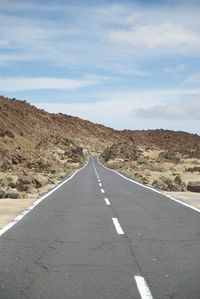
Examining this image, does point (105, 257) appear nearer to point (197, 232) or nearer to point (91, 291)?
point (91, 291)

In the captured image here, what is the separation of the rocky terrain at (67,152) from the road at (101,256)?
28.9 feet

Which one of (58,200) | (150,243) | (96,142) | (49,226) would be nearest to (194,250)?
(150,243)

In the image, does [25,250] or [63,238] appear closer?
[25,250]

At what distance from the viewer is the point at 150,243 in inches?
331

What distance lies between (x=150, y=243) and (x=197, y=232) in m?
1.82

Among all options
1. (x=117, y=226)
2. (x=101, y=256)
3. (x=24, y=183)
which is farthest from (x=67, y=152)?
(x=101, y=256)

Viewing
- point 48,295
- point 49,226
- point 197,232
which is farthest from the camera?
point 49,226

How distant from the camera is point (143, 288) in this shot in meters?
5.40

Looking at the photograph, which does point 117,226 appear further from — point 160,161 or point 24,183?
point 160,161

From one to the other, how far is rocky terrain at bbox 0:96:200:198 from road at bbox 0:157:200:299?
8.80 meters

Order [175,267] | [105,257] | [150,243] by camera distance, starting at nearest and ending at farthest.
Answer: [175,267] < [105,257] < [150,243]

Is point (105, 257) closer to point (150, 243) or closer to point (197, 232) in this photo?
point (150, 243)

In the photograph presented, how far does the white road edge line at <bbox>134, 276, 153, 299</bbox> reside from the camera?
5082mm

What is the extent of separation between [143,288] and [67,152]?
3612 inches
